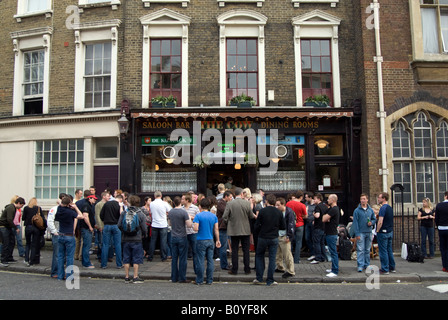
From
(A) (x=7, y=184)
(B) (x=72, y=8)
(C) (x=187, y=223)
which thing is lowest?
(C) (x=187, y=223)

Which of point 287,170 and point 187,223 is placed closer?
point 187,223

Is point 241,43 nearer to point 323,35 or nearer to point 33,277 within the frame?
point 323,35

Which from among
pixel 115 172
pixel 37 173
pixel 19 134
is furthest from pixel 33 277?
pixel 19 134

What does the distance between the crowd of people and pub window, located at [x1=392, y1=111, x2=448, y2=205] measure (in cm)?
196

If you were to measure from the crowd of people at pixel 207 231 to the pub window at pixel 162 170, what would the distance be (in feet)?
6.60

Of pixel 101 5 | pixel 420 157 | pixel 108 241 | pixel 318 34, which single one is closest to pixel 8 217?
pixel 108 241

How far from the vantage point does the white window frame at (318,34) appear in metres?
14.1

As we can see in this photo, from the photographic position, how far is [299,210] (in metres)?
10.9

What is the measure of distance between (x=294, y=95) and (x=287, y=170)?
8.77 ft

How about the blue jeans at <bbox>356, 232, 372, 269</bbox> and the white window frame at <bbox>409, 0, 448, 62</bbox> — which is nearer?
the blue jeans at <bbox>356, 232, 372, 269</bbox>

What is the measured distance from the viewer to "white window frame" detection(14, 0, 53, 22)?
15.3m

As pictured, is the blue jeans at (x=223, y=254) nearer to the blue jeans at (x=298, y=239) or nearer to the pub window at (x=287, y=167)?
the blue jeans at (x=298, y=239)

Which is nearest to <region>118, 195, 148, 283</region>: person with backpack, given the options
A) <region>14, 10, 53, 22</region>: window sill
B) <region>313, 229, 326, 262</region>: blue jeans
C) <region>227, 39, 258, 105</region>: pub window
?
<region>313, 229, 326, 262</region>: blue jeans

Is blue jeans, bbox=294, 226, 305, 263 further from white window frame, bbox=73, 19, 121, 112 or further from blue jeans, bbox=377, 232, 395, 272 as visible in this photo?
white window frame, bbox=73, 19, 121, 112
